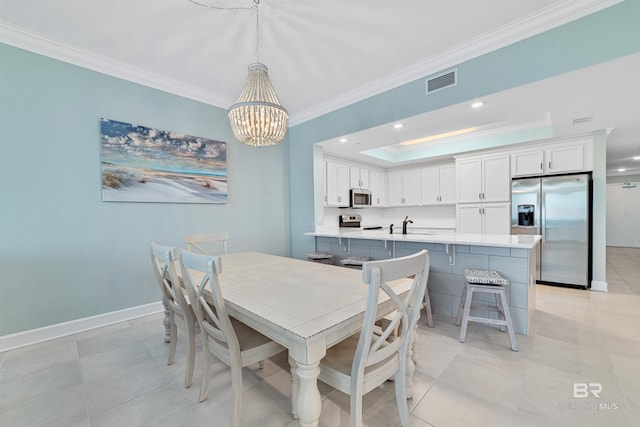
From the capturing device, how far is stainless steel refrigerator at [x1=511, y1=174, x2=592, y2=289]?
11.8ft

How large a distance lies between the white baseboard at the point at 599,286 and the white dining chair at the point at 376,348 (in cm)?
410

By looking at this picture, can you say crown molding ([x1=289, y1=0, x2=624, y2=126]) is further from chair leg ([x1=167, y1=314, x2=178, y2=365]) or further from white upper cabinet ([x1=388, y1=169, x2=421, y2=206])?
chair leg ([x1=167, y1=314, x2=178, y2=365])

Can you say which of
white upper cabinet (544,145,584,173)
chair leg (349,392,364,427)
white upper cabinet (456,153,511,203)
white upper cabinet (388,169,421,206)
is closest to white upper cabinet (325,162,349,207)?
white upper cabinet (388,169,421,206)

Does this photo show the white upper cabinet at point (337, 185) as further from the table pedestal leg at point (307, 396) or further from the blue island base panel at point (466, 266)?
the table pedestal leg at point (307, 396)

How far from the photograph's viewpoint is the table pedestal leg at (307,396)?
3.35 feet

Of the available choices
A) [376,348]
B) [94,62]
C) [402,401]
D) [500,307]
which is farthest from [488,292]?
[94,62]

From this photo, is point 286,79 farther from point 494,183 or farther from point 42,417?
point 494,183

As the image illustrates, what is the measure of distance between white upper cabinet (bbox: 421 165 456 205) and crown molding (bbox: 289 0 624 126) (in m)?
2.86

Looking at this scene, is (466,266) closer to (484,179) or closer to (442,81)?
(442,81)

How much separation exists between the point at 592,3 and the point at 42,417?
4462mm

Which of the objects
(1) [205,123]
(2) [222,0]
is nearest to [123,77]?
(1) [205,123]

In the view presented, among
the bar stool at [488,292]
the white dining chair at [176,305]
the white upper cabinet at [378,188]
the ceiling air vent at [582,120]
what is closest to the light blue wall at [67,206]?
the white dining chair at [176,305]

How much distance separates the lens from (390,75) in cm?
286

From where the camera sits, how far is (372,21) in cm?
210
